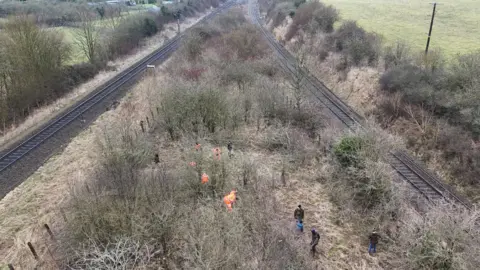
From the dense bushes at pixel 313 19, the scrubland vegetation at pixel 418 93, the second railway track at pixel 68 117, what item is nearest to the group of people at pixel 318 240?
the scrubland vegetation at pixel 418 93

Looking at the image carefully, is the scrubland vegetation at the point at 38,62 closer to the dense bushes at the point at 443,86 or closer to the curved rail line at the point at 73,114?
the curved rail line at the point at 73,114

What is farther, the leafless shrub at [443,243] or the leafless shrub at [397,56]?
the leafless shrub at [397,56]

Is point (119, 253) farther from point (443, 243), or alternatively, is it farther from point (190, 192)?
point (443, 243)

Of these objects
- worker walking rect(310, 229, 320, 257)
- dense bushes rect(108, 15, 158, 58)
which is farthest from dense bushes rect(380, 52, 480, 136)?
dense bushes rect(108, 15, 158, 58)

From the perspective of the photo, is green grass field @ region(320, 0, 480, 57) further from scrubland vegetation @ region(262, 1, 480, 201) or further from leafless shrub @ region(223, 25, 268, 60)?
leafless shrub @ region(223, 25, 268, 60)

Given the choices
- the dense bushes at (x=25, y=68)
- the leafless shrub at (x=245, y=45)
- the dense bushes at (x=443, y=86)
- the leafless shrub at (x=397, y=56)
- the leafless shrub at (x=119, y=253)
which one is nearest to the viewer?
the leafless shrub at (x=119, y=253)

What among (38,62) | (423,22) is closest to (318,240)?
(38,62)
